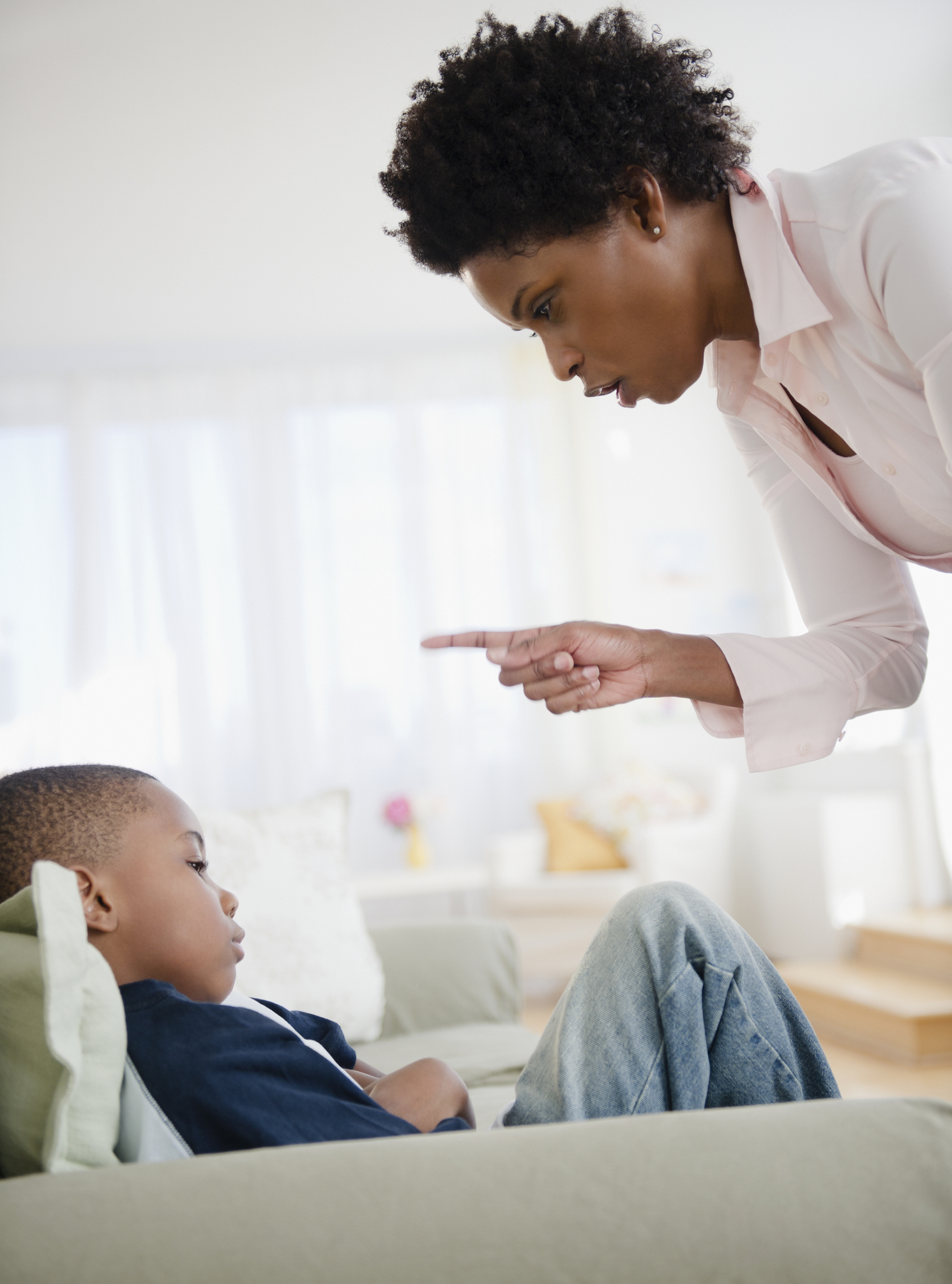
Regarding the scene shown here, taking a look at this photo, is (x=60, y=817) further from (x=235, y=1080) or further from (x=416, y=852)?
(x=416, y=852)

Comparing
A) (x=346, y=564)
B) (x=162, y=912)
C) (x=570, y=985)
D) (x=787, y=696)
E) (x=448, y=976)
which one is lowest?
(x=448, y=976)

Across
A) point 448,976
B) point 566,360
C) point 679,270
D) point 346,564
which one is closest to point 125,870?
point 566,360

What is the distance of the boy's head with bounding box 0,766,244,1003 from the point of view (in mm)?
963

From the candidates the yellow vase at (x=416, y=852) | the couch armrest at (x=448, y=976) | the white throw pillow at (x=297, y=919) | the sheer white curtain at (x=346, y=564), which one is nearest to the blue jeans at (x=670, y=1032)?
the white throw pillow at (x=297, y=919)

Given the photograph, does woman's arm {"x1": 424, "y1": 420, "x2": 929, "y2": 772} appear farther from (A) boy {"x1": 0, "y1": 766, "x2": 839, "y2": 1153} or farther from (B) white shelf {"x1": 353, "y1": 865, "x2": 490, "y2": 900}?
(B) white shelf {"x1": 353, "y1": 865, "x2": 490, "y2": 900}

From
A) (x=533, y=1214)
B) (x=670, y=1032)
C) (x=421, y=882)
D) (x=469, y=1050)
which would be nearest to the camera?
(x=533, y=1214)

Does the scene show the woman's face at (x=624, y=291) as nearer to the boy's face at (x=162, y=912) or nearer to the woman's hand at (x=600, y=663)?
the woman's hand at (x=600, y=663)

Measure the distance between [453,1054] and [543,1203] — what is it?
4.11 ft

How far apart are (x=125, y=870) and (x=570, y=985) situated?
444 millimetres

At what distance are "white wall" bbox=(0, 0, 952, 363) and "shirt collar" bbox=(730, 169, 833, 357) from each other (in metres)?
2.44

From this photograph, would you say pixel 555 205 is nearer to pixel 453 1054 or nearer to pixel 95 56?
pixel 453 1054

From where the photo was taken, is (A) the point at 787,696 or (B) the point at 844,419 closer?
(B) the point at 844,419

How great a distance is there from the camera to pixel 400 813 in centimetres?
479

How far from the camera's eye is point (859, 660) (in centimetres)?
128
